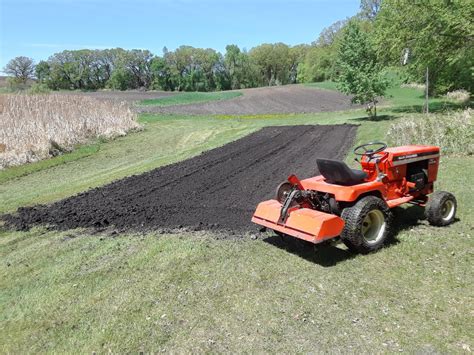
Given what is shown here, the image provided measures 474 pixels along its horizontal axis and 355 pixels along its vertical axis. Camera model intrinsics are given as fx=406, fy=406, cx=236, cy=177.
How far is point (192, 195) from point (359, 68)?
15674 millimetres

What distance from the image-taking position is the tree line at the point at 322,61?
21.0 m

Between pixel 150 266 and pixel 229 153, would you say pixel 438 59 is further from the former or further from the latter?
pixel 150 266

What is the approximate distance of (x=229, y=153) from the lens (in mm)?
13773

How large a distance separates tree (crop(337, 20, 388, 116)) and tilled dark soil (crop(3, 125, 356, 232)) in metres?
7.87

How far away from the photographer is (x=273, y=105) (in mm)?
39062

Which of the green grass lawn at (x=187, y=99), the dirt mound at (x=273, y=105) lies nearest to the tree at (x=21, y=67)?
the green grass lawn at (x=187, y=99)

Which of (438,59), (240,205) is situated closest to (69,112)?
(240,205)

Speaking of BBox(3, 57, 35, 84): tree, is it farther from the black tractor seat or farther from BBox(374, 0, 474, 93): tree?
the black tractor seat

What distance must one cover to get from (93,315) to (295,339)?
2.15m

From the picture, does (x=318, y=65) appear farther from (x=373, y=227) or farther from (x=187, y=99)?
(x=373, y=227)

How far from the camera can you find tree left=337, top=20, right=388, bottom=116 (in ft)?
68.5

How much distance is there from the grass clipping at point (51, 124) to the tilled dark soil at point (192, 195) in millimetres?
5692

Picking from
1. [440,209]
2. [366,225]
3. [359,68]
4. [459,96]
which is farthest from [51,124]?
[459,96]

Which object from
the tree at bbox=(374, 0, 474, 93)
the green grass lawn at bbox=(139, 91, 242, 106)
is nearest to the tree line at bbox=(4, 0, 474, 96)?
the tree at bbox=(374, 0, 474, 93)
